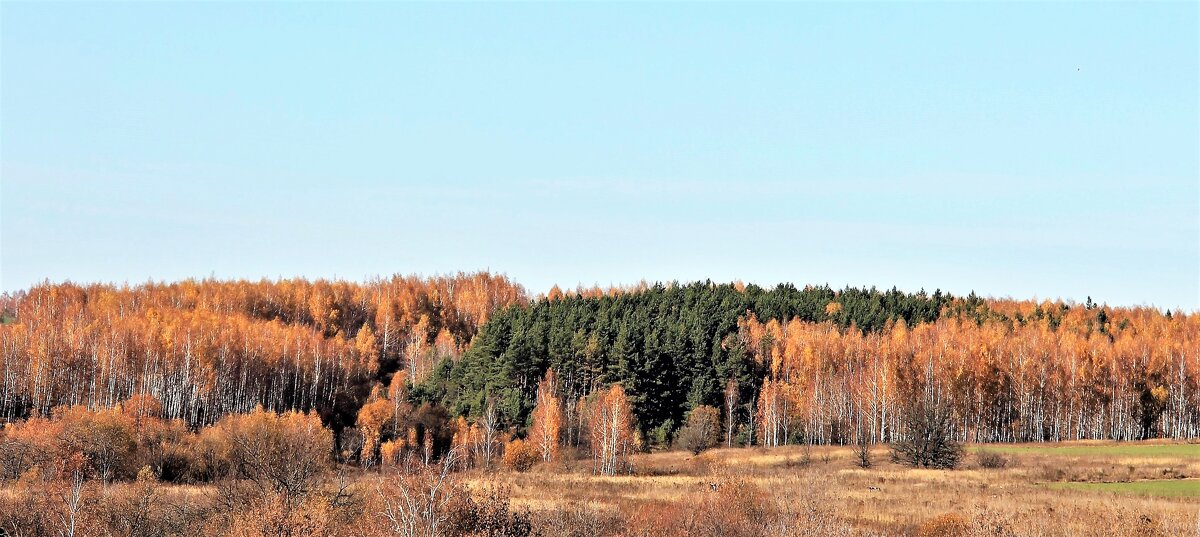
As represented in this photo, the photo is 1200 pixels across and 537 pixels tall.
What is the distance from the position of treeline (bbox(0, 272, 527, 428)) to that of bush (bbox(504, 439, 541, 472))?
111 feet

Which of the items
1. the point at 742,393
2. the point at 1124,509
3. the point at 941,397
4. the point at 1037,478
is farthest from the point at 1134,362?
the point at 1124,509

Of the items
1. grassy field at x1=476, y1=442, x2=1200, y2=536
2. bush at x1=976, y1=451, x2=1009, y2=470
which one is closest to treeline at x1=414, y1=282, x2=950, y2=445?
grassy field at x1=476, y1=442, x2=1200, y2=536

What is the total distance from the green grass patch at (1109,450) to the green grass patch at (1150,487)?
16.0 m

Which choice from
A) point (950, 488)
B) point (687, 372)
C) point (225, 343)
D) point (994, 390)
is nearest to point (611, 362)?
point (687, 372)

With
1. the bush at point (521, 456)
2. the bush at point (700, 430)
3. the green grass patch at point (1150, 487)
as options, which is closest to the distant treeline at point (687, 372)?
the bush at point (700, 430)

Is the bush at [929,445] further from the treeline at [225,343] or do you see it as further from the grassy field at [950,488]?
the treeline at [225,343]

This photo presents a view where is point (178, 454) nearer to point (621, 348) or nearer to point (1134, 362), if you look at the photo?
point (621, 348)

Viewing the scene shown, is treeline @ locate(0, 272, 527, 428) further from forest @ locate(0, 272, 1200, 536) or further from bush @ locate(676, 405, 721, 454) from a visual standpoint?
bush @ locate(676, 405, 721, 454)

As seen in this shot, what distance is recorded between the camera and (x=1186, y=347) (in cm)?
11444

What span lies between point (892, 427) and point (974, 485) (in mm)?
44812

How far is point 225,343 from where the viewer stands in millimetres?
119438

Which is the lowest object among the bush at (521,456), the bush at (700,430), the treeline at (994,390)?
the bush at (521,456)

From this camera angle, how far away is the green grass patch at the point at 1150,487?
50.5 m

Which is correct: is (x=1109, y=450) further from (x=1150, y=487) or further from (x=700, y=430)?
(x=700, y=430)
